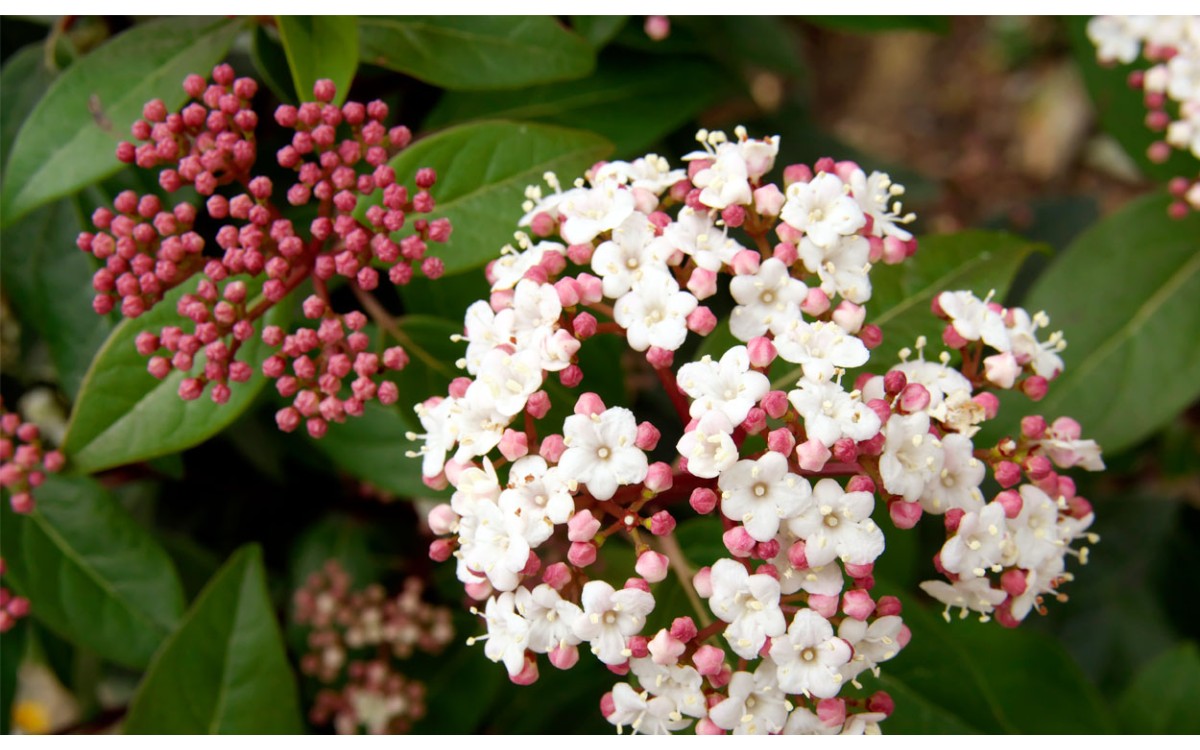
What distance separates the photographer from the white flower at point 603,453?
4.79ft

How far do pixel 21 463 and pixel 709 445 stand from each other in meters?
1.31

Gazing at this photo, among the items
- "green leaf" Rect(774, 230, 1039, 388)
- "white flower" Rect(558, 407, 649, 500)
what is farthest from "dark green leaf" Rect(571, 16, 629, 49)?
"white flower" Rect(558, 407, 649, 500)

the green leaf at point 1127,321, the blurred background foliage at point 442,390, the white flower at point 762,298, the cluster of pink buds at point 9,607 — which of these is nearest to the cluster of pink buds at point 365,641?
the blurred background foliage at point 442,390

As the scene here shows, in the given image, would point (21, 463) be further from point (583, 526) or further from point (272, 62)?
point (583, 526)

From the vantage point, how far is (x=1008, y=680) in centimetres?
231

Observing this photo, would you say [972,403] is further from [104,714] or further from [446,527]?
[104,714]

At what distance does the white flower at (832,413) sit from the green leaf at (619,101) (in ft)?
3.31

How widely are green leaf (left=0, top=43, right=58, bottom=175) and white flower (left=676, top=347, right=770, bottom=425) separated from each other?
59.5 inches

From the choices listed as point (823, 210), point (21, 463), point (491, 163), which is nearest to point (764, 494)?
point (823, 210)

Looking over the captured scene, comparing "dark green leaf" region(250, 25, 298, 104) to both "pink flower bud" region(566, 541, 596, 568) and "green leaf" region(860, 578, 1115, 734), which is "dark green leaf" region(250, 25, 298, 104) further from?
"green leaf" region(860, 578, 1115, 734)

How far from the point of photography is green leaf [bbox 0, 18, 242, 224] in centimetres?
186

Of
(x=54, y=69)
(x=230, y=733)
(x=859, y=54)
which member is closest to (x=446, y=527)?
(x=230, y=733)

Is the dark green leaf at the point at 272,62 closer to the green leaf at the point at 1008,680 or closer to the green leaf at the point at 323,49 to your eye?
the green leaf at the point at 323,49

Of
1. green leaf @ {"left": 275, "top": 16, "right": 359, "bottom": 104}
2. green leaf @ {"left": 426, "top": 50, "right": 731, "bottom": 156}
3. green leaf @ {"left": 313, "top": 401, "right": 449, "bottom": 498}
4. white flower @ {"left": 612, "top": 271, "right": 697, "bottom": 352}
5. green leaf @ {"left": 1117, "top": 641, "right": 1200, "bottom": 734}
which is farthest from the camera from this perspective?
green leaf @ {"left": 1117, "top": 641, "right": 1200, "bottom": 734}
